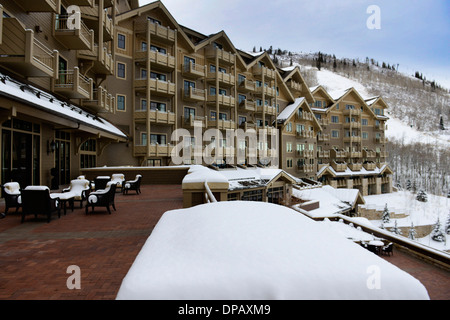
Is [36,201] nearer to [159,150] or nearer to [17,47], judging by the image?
[17,47]

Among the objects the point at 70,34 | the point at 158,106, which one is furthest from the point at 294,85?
the point at 70,34

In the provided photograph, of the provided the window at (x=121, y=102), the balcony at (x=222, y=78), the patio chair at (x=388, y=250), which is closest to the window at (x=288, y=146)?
the balcony at (x=222, y=78)

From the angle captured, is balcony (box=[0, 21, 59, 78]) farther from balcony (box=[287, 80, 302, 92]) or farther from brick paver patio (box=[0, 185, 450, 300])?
balcony (box=[287, 80, 302, 92])

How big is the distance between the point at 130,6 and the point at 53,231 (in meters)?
32.0

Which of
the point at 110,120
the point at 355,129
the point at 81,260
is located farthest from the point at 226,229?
the point at 355,129

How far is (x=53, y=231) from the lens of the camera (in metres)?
6.45

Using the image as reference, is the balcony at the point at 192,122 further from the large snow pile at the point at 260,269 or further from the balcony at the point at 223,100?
the large snow pile at the point at 260,269

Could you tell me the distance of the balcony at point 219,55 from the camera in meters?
30.1

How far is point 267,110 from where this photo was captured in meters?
36.0

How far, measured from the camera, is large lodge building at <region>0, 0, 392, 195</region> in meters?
11.6

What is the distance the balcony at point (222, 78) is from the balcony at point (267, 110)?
558 centimetres

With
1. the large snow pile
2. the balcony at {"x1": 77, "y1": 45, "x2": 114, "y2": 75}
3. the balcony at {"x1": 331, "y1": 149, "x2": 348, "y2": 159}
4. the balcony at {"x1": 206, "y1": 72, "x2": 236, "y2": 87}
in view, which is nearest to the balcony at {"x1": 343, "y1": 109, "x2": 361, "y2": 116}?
the balcony at {"x1": 331, "y1": 149, "x2": 348, "y2": 159}

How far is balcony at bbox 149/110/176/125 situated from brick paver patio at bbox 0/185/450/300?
1645 centimetres
